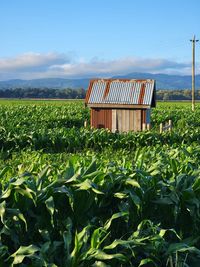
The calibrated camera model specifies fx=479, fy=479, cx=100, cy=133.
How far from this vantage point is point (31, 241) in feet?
18.1

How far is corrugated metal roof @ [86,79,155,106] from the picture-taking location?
2339 centimetres

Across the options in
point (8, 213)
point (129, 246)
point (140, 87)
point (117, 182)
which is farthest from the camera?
point (140, 87)

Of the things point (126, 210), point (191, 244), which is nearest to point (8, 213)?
point (126, 210)

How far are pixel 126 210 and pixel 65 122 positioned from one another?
26152 millimetres

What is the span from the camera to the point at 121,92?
78.2ft

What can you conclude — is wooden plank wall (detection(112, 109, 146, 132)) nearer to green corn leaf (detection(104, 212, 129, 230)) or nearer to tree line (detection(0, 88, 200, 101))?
green corn leaf (detection(104, 212, 129, 230))

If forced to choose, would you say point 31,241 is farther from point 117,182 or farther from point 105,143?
point 105,143

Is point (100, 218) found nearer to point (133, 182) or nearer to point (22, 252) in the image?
point (133, 182)

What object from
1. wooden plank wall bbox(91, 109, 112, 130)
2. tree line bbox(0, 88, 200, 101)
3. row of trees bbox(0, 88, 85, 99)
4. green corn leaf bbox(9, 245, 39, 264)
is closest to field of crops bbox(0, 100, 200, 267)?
green corn leaf bbox(9, 245, 39, 264)

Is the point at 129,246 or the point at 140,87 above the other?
the point at 140,87

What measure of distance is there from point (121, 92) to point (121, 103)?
24.5 inches

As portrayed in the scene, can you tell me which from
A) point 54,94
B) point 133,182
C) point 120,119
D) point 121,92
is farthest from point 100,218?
point 54,94

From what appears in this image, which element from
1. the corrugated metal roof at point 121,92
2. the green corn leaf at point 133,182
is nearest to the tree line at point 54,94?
the corrugated metal roof at point 121,92

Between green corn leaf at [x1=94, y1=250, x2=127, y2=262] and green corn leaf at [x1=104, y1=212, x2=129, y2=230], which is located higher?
green corn leaf at [x1=104, y1=212, x2=129, y2=230]
